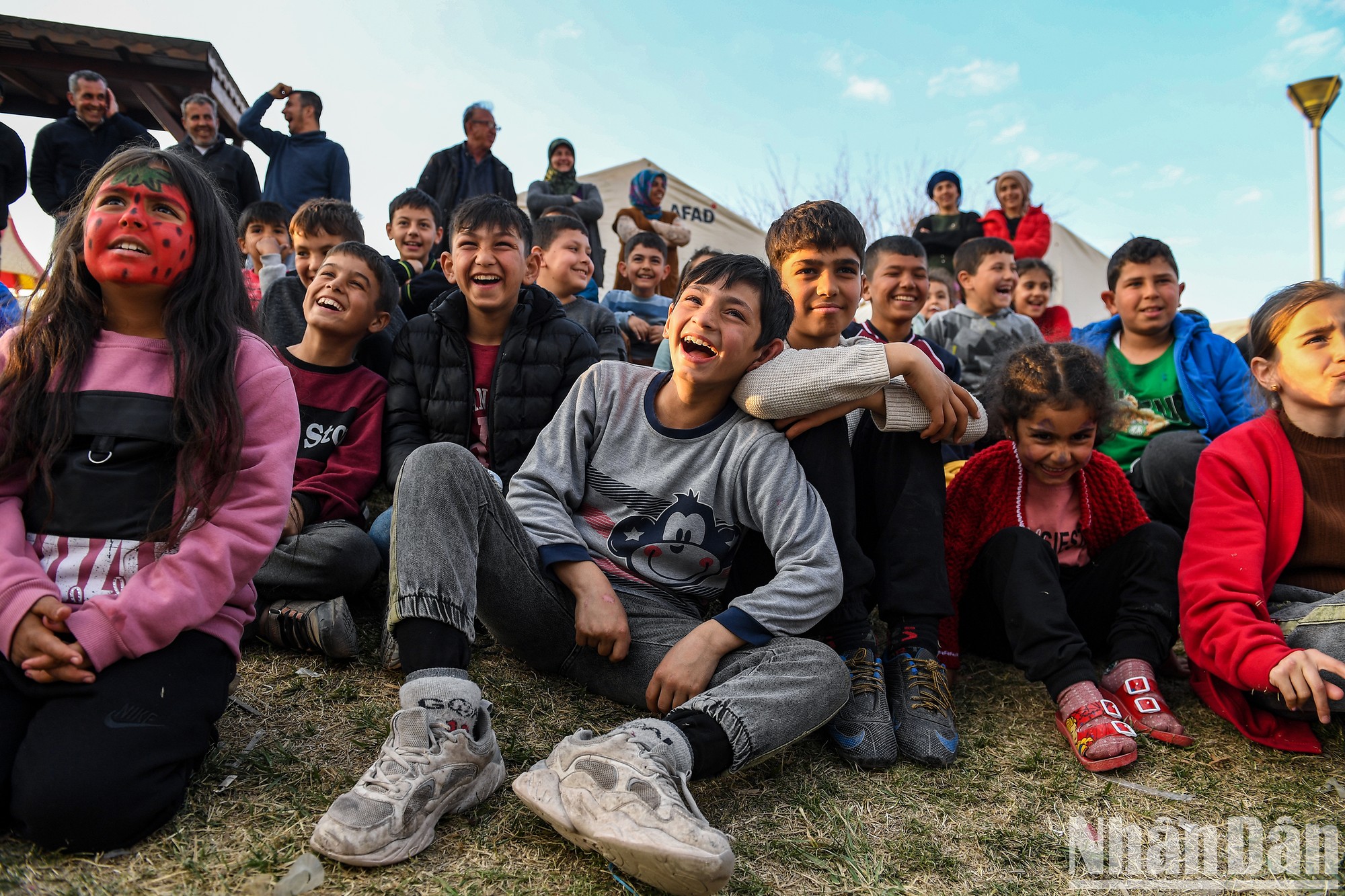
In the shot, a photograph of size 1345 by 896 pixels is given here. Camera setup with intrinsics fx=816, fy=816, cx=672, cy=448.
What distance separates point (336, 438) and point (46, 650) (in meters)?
1.41

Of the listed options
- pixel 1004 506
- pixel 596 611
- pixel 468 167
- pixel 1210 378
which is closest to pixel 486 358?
pixel 596 611

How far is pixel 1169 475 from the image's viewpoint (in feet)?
9.89

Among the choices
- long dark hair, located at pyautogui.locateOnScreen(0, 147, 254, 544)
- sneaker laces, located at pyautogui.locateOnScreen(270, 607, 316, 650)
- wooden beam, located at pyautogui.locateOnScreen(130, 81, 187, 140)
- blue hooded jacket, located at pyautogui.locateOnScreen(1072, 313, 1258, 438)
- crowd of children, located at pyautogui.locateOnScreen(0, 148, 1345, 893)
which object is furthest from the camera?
wooden beam, located at pyautogui.locateOnScreen(130, 81, 187, 140)

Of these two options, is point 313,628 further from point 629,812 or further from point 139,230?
point 629,812

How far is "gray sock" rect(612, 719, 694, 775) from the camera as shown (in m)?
1.50

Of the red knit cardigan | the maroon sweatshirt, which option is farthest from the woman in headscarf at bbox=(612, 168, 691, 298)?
the red knit cardigan

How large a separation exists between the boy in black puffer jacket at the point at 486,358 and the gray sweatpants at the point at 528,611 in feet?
3.32

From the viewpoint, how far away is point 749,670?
176cm

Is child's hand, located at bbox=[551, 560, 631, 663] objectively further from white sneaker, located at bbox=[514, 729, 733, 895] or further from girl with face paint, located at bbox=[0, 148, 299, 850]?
girl with face paint, located at bbox=[0, 148, 299, 850]

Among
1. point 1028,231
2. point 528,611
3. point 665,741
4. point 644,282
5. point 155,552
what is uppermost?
point 1028,231

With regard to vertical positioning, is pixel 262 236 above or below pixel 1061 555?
above

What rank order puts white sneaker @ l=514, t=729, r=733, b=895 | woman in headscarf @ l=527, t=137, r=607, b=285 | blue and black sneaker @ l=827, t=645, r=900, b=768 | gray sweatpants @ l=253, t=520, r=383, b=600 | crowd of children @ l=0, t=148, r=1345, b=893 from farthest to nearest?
1. woman in headscarf @ l=527, t=137, r=607, b=285
2. gray sweatpants @ l=253, t=520, r=383, b=600
3. blue and black sneaker @ l=827, t=645, r=900, b=768
4. crowd of children @ l=0, t=148, r=1345, b=893
5. white sneaker @ l=514, t=729, r=733, b=895

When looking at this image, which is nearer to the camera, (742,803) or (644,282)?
(742,803)

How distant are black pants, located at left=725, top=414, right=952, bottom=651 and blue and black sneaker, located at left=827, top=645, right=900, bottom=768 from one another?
0.29ft
